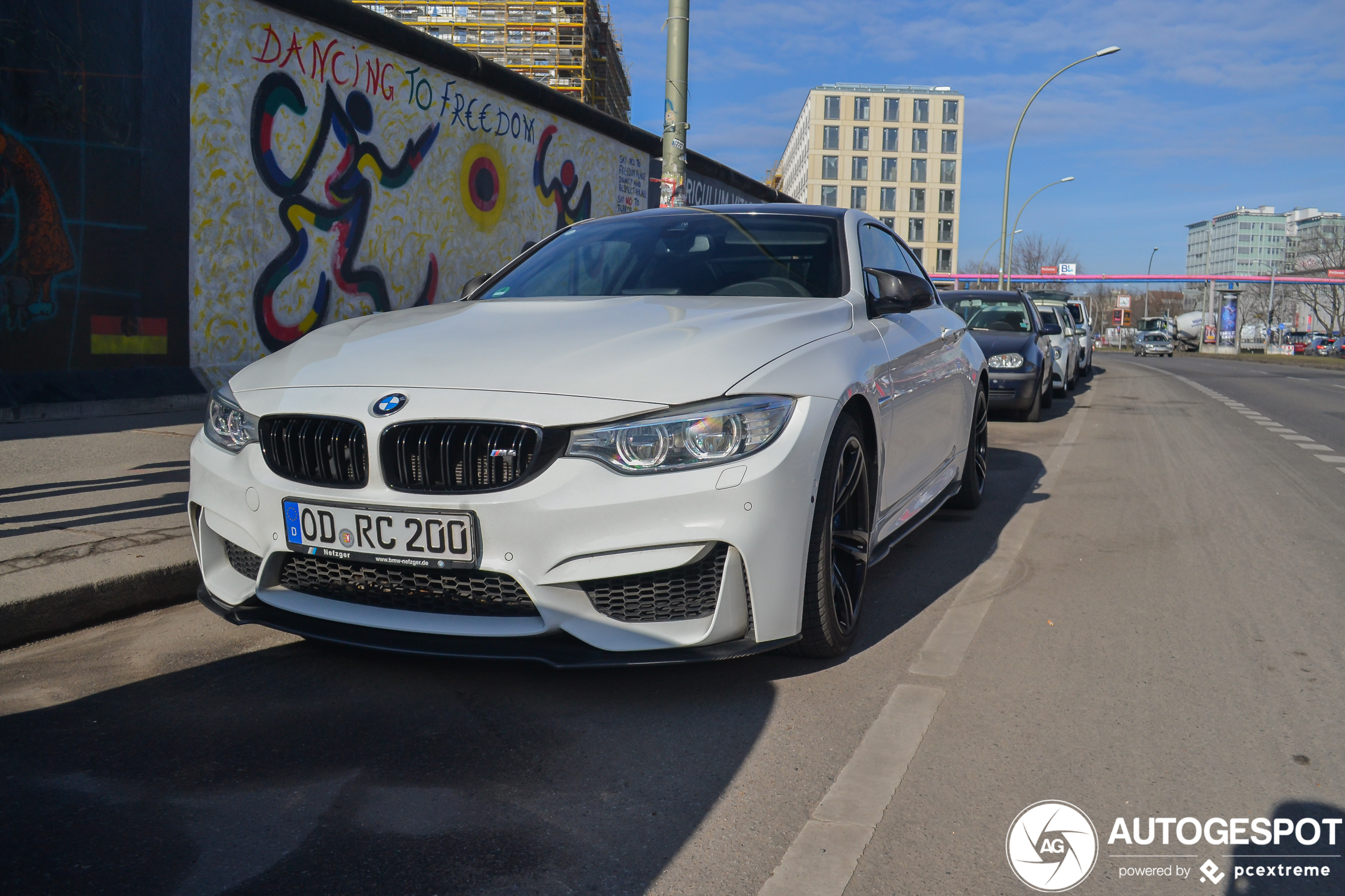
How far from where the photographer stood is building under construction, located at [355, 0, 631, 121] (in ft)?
207

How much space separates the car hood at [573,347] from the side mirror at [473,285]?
2.17 ft

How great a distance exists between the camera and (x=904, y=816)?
2449mm

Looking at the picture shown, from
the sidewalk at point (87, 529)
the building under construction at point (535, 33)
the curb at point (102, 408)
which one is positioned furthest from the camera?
the building under construction at point (535, 33)

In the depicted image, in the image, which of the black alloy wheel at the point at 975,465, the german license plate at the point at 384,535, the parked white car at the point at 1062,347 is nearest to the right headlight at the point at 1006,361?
the parked white car at the point at 1062,347

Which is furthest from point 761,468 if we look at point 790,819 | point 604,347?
point 790,819

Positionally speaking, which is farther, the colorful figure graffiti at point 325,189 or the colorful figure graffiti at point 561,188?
the colorful figure graffiti at point 561,188

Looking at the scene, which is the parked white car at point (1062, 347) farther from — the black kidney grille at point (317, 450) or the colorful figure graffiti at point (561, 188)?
the black kidney grille at point (317, 450)

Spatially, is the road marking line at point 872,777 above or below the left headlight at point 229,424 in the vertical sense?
below

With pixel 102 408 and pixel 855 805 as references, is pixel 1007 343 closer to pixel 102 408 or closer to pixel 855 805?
pixel 102 408

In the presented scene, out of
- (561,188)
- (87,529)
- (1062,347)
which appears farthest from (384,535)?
(1062,347)

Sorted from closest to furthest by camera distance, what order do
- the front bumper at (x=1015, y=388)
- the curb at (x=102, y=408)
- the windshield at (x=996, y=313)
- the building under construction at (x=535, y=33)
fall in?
the curb at (x=102, y=408) → the front bumper at (x=1015, y=388) → the windshield at (x=996, y=313) → the building under construction at (x=535, y=33)

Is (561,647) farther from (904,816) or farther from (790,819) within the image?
(904,816)

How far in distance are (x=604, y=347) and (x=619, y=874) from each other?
1.51m

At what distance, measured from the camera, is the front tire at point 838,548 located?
10.4ft
